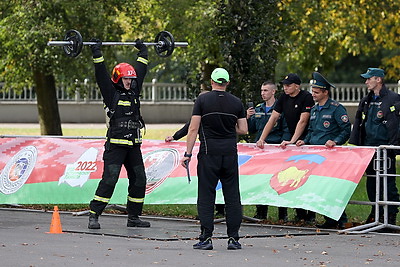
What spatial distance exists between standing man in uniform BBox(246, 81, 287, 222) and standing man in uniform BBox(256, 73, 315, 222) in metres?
0.21

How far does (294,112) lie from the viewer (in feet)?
44.6

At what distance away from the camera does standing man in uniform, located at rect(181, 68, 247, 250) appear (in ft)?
36.2

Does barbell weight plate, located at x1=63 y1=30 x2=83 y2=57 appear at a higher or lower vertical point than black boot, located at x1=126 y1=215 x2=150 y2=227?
higher

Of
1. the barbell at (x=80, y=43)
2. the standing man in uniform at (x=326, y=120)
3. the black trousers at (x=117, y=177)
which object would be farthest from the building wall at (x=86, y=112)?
the black trousers at (x=117, y=177)

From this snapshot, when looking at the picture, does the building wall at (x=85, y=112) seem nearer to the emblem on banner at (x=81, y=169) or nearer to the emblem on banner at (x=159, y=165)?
the emblem on banner at (x=81, y=169)

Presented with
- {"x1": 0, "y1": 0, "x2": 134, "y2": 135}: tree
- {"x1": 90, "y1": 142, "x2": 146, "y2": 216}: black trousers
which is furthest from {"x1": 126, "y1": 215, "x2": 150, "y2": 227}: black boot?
{"x1": 0, "y1": 0, "x2": 134, "y2": 135}: tree

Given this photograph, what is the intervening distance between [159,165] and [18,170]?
2.19 meters

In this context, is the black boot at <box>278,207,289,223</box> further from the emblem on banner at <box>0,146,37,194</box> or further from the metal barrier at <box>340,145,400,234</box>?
the emblem on banner at <box>0,146,37,194</box>

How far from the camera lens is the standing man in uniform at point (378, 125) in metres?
12.8

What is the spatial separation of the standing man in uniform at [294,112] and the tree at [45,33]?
12784mm

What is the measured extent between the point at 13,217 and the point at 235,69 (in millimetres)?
3795

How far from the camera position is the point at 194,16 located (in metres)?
28.5

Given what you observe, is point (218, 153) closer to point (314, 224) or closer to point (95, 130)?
point (314, 224)

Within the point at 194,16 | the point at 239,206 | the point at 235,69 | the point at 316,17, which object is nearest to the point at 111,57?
the point at 194,16
